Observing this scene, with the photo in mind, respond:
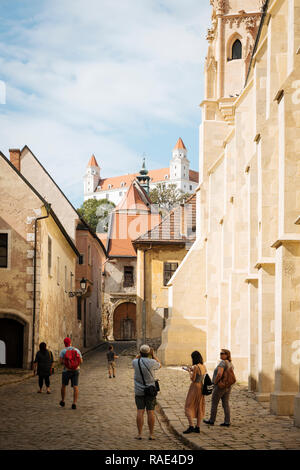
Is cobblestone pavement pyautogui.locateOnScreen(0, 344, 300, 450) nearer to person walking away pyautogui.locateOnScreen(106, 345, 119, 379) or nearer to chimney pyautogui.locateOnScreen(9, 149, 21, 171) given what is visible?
person walking away pyautogui.locateOnScreen(106, 345, 119, 379)

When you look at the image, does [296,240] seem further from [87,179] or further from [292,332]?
[87,179]

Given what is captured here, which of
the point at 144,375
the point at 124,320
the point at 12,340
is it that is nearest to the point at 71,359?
the point at 144,375

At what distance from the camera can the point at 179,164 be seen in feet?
563

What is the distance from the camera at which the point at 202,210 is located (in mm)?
30469

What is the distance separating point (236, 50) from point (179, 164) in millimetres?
138372

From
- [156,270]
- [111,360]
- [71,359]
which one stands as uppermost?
[156,270]

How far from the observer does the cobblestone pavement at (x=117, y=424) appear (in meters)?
9.39

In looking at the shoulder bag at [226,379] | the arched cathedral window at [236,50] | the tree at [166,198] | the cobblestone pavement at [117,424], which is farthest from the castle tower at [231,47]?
the tree at [166,198]

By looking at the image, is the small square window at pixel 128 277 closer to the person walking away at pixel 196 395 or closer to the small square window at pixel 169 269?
the small square window at pixel 169 269

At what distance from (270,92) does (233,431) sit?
8018 millimetres

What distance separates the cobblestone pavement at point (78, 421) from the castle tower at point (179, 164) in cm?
15387

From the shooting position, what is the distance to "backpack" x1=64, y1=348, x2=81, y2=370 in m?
14.1

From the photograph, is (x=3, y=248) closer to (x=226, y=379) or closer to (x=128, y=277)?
(x=226, y=379)

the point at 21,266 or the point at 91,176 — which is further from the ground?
the point at 91,176
